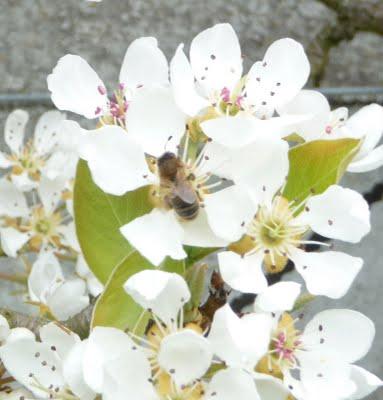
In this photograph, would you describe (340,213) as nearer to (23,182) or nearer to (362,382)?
(362,382)

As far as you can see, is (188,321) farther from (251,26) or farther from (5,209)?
(251,26)

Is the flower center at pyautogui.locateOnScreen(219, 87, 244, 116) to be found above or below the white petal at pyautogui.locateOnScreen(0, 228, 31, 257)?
above

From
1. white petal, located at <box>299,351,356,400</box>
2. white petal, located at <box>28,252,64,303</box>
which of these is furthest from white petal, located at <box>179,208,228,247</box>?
white petal, located at <box>28,252,64,303</box>

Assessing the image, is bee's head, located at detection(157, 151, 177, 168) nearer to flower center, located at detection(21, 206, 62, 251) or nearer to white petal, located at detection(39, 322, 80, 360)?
white petal, located at detection(39, 322, 80, 360)

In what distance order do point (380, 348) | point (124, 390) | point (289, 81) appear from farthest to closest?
1. point (380, 348)
2. point (289, 81)
3. point (124, 390)

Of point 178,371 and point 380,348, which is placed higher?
point 178,371

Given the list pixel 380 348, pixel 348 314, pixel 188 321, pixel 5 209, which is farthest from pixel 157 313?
pixel 380 348

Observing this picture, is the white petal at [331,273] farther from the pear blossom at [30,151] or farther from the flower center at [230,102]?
the pear blossom at [30,151]
